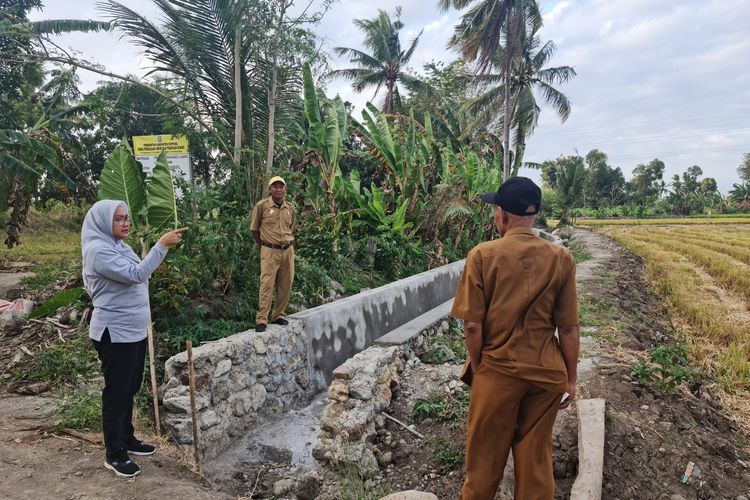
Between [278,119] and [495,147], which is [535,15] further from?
[278,119]

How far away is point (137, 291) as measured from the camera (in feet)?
10.5

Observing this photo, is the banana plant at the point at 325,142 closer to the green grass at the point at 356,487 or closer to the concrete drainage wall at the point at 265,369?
the concrete drainage wall at the point at 265,369

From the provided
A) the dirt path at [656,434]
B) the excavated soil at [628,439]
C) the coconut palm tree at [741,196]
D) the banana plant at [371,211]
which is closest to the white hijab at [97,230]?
the excavated soil at [628,439]

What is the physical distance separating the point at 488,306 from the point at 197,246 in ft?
11.5

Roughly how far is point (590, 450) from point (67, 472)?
10.9ft

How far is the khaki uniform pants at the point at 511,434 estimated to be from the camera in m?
2.37

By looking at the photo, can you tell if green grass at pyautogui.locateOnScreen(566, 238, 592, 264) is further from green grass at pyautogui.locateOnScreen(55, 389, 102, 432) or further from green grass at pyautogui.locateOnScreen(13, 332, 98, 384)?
green grass at pyautogui.locateOnScreen(55, 389, 102, 432)

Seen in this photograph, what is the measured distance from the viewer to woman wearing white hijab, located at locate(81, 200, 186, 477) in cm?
304

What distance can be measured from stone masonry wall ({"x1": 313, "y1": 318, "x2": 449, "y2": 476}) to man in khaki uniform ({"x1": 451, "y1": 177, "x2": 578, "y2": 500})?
1562 millimetres

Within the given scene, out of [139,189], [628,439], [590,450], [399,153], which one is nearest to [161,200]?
[139,189]

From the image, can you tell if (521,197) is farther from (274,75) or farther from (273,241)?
(274,75)

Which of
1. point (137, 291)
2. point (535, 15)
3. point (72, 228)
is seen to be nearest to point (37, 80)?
point (72, 228)

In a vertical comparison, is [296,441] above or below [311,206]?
below

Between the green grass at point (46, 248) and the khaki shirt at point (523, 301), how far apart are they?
7831 mm
